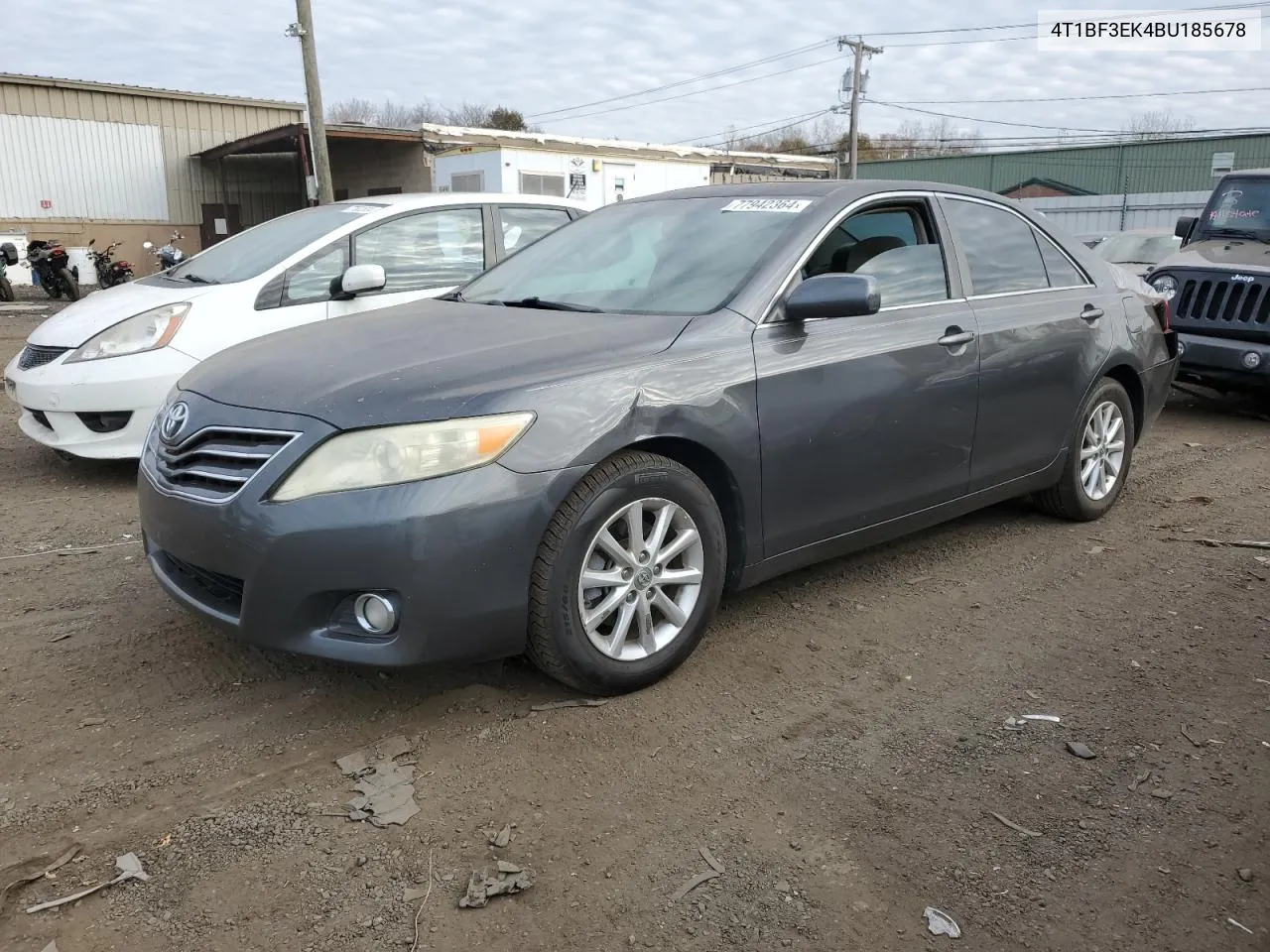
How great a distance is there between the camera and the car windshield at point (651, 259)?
3773 millimetres

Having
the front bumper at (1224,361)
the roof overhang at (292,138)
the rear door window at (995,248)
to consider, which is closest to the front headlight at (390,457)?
the rear door window at (995,248)

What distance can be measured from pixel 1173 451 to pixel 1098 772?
16.2ft

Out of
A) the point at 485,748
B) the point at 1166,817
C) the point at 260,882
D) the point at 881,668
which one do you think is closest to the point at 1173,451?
the point at 881,668

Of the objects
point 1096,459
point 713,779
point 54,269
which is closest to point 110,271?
point 54,269

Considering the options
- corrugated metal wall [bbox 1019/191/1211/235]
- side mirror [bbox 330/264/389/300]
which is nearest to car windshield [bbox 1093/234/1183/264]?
side mirror [bbox 330/264/389/300]

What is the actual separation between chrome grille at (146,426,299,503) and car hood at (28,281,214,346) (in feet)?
9.88

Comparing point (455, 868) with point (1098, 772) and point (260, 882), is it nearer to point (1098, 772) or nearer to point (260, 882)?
point (260, 882)

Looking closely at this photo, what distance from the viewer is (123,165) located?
27531mm

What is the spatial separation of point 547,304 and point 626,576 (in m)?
1.28

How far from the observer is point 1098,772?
9.59ft

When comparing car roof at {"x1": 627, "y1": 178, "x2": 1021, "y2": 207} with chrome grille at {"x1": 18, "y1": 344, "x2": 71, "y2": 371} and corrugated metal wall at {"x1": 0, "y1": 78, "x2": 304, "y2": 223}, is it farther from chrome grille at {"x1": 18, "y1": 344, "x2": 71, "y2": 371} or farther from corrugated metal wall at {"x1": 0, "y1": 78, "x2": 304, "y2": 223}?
corrugated metal wall at {"x1": 0, "y1": 78, "x2": 304, "y2": 223}

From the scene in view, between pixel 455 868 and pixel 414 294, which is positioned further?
pixel 414 294

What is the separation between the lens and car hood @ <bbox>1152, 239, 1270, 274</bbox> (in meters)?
8.10

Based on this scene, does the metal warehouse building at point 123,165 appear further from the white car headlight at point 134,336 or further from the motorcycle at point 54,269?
the white car headlight at point 134,336
